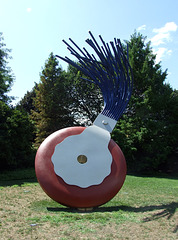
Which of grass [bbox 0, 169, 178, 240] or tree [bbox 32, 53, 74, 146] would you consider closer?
grass [bbox 0, 169, 178, 240]

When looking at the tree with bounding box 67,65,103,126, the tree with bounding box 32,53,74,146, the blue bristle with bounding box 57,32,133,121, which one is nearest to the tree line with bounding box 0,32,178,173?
the tree with bounding box 32,53,74,146

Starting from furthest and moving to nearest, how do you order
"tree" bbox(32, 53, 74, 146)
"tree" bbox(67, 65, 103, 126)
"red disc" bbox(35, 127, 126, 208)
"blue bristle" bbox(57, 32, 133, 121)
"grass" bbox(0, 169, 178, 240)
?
"tree" bbox(67, 65, 103, 126) < "tree" bbox(32, 53, 74, 146) < "blue bristle" bbox(57, 32, 133, 121) < "red disc" bbox(35, 127, 126, 208) < "grass" bbox(0, 169, 178, 240)

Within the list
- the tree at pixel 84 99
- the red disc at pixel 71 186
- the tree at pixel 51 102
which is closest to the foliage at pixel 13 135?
the tree at pixel 51 102

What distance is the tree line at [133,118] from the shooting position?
603 inches

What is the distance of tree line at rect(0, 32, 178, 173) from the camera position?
1532 centimetres

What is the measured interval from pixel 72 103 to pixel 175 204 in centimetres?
1967

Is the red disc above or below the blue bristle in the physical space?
below

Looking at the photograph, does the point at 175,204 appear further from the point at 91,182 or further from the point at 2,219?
the point at 2,219

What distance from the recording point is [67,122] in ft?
79.9

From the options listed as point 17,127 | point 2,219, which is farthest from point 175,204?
point 17,127

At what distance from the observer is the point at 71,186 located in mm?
5914

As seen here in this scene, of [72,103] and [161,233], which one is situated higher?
[72,103]

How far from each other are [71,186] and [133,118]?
14335 millimetres

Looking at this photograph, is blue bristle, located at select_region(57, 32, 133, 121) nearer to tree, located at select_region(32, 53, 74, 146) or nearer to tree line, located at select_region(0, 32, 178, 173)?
tree line, located at select_region(0, 32, 178, 173)
